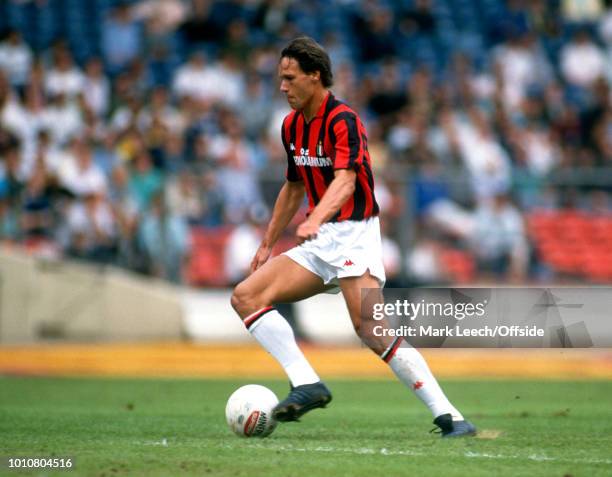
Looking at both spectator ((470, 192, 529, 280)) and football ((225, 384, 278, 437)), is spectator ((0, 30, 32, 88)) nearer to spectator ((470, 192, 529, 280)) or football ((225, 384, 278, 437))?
spectator ((470, 192, 529, 280))

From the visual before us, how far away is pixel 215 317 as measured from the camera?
16359 mm

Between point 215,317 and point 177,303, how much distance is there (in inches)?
21.4

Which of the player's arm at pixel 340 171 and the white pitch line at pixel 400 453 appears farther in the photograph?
the player's arm at pixel 340 171

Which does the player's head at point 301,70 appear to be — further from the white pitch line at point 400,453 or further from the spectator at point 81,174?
the spectator at point 81,174

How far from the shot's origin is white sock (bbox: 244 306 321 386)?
26.0 ft

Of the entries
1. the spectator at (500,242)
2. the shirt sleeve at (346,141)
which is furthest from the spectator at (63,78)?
the shirt sleeve at (346,141)

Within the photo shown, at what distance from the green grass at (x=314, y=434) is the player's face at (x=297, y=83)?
2228 mm

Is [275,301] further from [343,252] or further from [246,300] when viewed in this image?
[343,252]

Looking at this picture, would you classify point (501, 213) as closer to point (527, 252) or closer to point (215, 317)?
point (527, 252)

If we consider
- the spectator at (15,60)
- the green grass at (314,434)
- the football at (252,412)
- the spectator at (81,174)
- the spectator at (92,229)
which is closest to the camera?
the green grass at (314,434)

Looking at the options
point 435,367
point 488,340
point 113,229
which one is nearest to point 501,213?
point 435,367

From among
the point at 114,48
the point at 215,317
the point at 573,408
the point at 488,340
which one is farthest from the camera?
the point at 114,48

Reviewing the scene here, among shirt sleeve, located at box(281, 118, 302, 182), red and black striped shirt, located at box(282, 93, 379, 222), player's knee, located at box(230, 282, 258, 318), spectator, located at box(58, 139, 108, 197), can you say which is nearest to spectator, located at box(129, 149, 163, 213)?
spectator, located at box(58, 139, 108, 197)

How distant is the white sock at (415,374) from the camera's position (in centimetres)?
777
